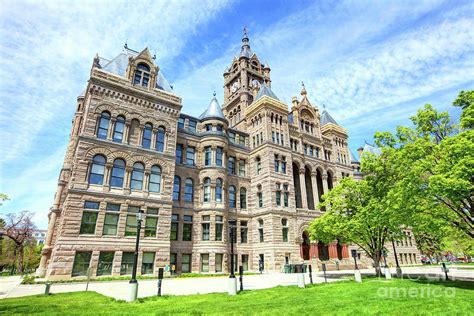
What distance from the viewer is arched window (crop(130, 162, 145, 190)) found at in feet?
91.2

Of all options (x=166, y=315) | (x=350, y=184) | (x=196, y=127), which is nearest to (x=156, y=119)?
(x=196, y=127)

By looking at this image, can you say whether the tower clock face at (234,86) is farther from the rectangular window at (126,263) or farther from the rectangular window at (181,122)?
the rectangular window at (126,263)

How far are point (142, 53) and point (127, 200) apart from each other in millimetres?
16784

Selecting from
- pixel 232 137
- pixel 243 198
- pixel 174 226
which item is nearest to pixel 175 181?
pixel 174 226

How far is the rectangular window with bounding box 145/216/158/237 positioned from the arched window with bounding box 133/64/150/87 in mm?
14968

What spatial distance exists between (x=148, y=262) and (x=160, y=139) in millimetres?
13045

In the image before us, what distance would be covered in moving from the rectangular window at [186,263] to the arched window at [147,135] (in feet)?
42.9

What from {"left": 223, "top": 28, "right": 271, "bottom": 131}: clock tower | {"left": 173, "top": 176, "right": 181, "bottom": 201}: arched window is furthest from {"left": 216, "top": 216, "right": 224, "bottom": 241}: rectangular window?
{"left": 223, "top": 28, "right": 271, "bottom": 131}: clock tower

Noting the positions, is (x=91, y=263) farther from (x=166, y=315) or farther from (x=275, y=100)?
(x=275, y=100)

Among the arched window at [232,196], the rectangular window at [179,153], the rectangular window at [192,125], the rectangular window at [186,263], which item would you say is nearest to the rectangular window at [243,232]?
the arched window at [232,196]

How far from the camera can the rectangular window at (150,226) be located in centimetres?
2710

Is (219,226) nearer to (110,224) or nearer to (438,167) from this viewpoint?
(110,224)

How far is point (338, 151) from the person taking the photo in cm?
4716

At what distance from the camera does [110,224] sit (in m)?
25.4
